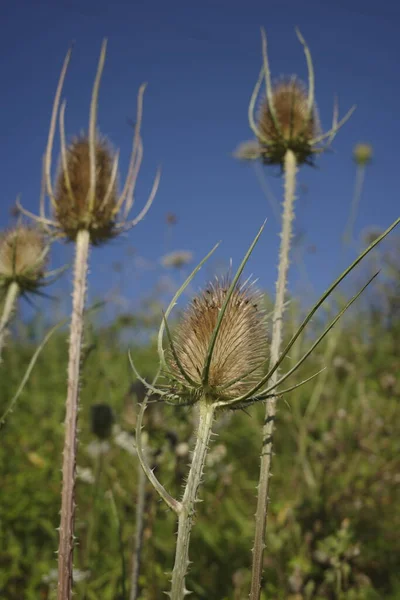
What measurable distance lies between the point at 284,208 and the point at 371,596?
2031 millimetres

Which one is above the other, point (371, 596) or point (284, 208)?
point (284, 208)

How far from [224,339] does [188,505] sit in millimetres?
422

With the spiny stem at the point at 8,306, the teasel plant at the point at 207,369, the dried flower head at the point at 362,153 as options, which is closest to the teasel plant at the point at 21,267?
the spiny stem at the point at 8,306

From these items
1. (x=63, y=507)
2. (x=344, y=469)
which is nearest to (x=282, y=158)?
(x=63, y=507)

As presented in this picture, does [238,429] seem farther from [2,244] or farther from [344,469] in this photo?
[2,244]

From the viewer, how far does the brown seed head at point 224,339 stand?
1.22 m

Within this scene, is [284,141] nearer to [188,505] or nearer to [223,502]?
[188,505]

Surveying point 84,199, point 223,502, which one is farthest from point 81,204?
point 223,502

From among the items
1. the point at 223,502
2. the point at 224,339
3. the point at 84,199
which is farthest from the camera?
the point at 223,502

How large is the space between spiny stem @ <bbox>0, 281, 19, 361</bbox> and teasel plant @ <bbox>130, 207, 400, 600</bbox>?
2.92 ft

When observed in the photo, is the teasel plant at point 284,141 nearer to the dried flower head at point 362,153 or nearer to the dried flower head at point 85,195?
the dried flower head at point 85,195

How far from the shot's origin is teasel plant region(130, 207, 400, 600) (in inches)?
40.1

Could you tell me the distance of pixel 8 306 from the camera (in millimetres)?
2008

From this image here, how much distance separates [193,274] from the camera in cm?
115
